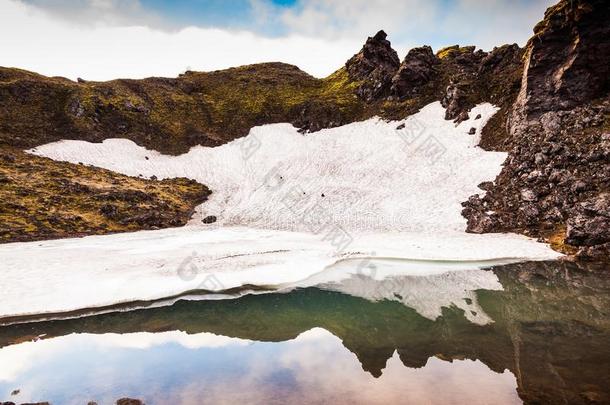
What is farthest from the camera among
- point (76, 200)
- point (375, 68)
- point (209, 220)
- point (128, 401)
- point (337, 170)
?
point (375, 68)

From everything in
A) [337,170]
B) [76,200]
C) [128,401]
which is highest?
[337,170]

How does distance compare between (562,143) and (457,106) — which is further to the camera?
(457,106)

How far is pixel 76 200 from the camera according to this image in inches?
1678

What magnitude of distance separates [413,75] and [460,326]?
199ft

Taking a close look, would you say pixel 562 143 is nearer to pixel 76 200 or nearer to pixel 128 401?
pixel 128 401

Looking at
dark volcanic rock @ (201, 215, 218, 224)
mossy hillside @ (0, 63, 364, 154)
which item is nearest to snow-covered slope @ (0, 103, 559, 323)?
dark volcanic rock @ (201, 215, 218, 224)

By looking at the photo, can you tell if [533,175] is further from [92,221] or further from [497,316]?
[92,221]

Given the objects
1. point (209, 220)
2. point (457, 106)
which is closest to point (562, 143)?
point (457, 106)

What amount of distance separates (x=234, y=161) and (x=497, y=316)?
5208 centimetres

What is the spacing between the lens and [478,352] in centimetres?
1460

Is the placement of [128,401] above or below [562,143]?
below

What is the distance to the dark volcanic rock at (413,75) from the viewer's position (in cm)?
6762

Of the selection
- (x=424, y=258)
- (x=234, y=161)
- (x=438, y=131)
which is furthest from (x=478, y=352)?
(x=234, y=161)

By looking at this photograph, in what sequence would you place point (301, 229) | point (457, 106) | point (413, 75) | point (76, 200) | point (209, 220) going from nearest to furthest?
point (301, 229) → point (76, 200) → point (209, 220) → point (457, 106) → point (413, 75)
